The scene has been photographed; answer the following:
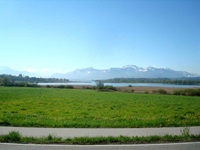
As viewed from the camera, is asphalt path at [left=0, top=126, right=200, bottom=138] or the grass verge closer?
the grass verge

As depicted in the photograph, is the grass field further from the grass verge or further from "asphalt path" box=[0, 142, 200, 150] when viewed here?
"asphalt path" box=[0, 142, 200, 150]

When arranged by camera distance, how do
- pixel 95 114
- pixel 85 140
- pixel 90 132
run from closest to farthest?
pixel 85 140 → pixel 90 132 → pixel 95 114

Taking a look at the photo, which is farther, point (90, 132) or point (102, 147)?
point (90, 132)

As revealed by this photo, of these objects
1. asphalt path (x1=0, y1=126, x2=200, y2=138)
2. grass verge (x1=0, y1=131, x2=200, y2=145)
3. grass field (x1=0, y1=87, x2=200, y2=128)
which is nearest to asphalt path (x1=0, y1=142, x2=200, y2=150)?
grass verge (x1=0, y1=131, x2=200, y2=145)

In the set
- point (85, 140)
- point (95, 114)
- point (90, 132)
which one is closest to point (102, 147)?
point (85, 140)

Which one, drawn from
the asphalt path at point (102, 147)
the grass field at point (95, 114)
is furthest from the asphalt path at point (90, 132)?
the asphalt path at point (102, 147)

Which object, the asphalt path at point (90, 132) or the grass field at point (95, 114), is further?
the grass field at point (95, 114)

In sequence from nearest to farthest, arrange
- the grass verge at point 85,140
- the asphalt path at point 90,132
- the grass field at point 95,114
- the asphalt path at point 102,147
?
the asphalt path at point 102,147 < the grass verge at point 85,140 < the asphalt path at point 90,132 < the grass field at point 95,114

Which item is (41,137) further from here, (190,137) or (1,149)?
(190,137)

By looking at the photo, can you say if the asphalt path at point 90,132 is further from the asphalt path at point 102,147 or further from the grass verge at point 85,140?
the asphalt path at point 102,147

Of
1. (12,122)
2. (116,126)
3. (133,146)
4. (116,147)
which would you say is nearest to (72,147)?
(116,147)

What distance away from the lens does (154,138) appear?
8.00 metres

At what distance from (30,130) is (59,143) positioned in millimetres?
2320

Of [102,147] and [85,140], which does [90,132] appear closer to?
[85,140]
